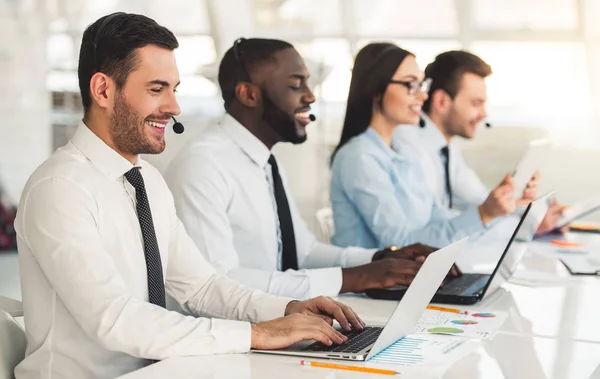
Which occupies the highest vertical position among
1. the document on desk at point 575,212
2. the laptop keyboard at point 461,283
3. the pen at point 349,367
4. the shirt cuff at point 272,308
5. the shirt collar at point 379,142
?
the shirt collar at point 379,142

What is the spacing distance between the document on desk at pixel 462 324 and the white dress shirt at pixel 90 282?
0.50 m

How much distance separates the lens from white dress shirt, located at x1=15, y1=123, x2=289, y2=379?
68.7 inches

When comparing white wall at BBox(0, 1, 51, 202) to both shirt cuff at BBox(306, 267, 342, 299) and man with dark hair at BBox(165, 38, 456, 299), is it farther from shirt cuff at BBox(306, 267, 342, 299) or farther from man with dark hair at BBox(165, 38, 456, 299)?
shirt cuff at BBox(306, 267, 342, 299)

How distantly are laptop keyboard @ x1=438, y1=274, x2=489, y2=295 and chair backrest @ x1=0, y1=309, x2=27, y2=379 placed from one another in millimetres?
1080

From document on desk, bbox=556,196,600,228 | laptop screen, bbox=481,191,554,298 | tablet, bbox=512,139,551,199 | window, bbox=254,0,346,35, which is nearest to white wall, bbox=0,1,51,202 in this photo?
window, bbox=254,0,346,35

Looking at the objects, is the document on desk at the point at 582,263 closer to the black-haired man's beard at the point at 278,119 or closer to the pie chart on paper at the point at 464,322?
the pie chart on paper at the point at 464,322

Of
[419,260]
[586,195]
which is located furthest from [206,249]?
[586,195]

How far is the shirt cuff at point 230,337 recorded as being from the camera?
1.80m

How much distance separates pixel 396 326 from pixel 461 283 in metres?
0.80

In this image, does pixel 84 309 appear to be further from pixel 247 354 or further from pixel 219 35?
pixel 219 35

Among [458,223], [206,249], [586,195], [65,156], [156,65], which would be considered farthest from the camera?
[586,195]

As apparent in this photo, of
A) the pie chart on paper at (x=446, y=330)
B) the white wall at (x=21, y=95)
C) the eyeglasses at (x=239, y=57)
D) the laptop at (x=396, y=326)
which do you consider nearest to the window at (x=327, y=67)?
the white wall at (x=21, y=95)

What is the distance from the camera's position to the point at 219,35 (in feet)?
19.5

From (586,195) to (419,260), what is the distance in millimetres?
4208
